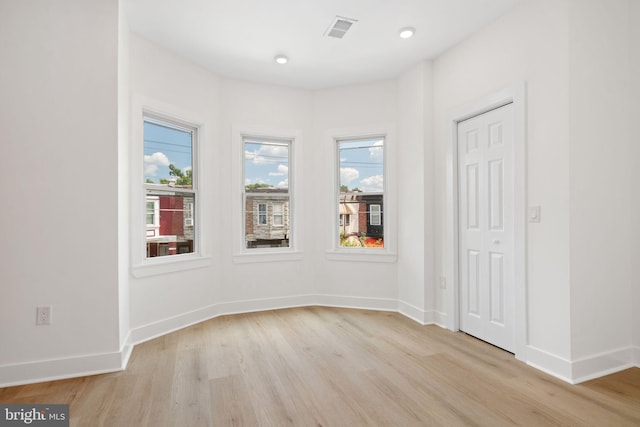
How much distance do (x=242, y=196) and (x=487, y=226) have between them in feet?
8.91

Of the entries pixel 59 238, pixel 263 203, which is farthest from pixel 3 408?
pixel 263 203

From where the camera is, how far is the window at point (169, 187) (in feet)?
11.7

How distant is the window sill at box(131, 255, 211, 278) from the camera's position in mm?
3293

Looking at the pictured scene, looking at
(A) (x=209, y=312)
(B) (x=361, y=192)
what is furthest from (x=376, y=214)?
Answer: (A) (x=209, y=312)

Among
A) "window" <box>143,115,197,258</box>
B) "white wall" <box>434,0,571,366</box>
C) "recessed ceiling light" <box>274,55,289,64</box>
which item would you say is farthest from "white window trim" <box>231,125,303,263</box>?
"white wall" <box>434,0,571,366</box>

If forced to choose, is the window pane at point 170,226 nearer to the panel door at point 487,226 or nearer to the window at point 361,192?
the window at point 361,192

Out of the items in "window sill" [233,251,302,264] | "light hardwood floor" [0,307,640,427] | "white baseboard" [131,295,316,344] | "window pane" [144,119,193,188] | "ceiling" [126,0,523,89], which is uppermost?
"ceiling" [126,0,523,89]

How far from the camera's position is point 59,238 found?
252 centimetres

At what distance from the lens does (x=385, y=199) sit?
4391mm

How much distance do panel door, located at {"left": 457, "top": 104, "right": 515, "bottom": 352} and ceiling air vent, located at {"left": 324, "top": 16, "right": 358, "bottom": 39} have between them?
1411mm

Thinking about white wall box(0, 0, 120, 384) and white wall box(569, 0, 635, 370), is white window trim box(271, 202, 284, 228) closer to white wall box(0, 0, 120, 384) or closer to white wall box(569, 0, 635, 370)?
white wall box(0, 0, 120, 384)

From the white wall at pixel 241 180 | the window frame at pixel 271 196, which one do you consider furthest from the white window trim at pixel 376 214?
the window frame at pixel 271 196

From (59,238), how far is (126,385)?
112cm

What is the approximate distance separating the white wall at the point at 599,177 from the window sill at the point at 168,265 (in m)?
3.39
